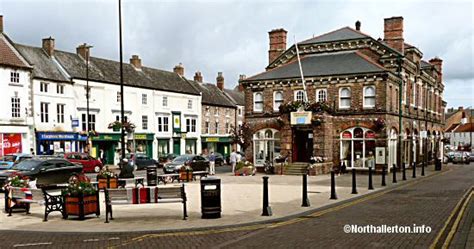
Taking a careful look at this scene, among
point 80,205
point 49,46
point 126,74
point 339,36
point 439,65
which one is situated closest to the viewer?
point 80,205

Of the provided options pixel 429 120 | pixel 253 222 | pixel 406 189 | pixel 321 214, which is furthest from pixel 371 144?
pixel 253 222

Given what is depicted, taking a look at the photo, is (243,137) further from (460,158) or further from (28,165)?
(460,158)

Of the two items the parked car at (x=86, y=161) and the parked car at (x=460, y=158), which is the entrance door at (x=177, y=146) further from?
the parked car at (x=460, y=158)

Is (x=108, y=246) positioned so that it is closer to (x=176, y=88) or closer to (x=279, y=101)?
(x=279, y=101)

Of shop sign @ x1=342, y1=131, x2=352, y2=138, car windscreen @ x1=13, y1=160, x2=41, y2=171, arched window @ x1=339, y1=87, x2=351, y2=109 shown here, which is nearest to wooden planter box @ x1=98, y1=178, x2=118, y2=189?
car windscreen @ x1=13, y1=160, x2=41, y2=171

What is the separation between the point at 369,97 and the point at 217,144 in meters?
33.9

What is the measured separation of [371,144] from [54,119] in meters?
27.7

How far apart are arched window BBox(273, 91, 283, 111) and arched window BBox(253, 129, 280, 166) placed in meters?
2.11

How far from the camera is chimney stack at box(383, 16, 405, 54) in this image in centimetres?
3809

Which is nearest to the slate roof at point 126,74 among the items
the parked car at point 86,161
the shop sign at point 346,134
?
the parked car at point 86,161

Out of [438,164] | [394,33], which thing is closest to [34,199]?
[394,33]

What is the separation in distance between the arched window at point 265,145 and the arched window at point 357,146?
493cm

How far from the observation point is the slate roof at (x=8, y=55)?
131ft

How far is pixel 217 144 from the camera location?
214ft
